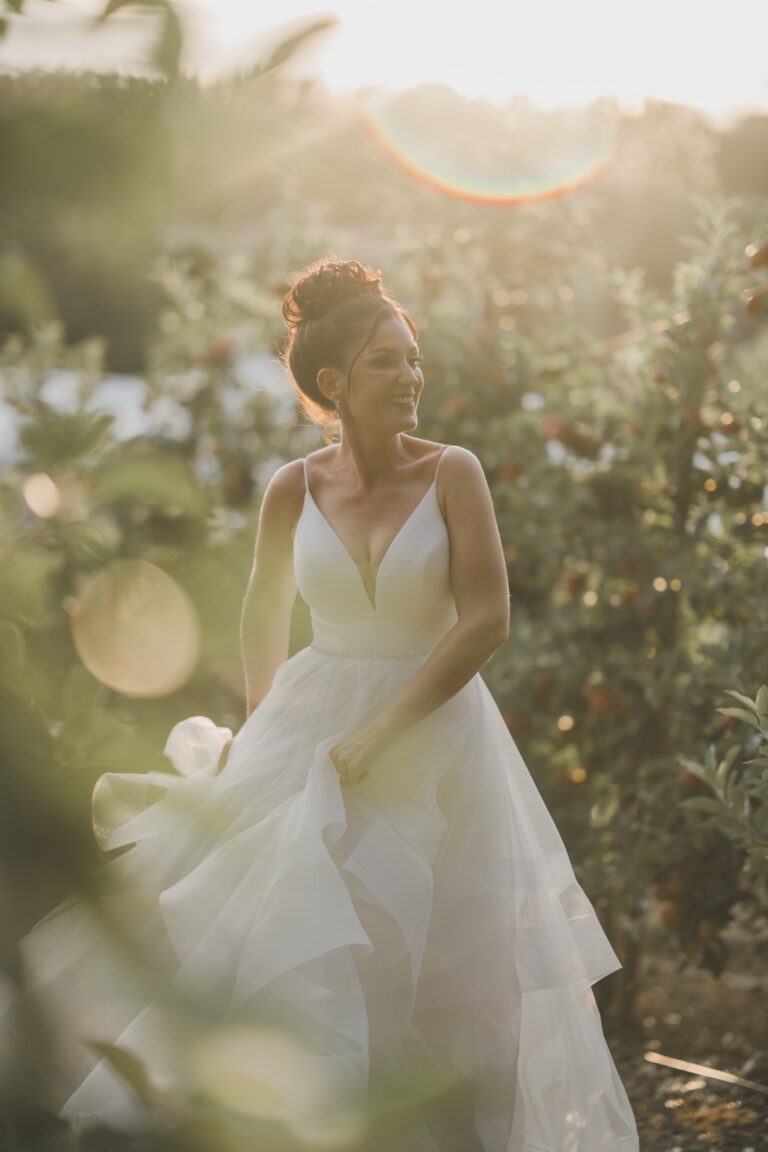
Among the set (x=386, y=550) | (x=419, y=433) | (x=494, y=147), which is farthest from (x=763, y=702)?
(x=494, y=147)

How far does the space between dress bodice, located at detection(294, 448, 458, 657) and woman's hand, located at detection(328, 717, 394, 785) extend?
30 cm

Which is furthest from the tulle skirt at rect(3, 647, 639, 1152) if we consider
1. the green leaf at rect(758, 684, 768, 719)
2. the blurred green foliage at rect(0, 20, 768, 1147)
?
the green leaf at rect(758, 684, 768, 719)

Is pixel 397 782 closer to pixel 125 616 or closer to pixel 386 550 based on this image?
pixel 386 550

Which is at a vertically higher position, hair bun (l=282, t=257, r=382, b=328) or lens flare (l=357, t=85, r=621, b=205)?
hair bun (l=282, t=257, r=382, b=328)

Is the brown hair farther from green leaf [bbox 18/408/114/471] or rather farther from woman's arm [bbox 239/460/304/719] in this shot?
green leaf [bbox 18/408/114/471]

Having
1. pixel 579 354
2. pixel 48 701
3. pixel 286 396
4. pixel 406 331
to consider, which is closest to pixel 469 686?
pixel 406 331

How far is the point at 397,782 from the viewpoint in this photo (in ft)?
8.28

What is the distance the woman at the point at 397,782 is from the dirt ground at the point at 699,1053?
59 centimetres

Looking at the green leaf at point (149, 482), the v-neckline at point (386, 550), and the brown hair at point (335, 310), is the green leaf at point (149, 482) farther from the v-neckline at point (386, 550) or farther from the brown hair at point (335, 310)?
the brown hair at point (335, 310)

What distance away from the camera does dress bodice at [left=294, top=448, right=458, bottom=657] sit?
102 inches

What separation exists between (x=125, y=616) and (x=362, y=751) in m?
1.54

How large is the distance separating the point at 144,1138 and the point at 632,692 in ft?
11.6

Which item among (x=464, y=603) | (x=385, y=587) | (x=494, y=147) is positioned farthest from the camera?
(x=494, y=147)

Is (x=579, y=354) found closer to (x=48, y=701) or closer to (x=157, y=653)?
(x=157, y=653)
